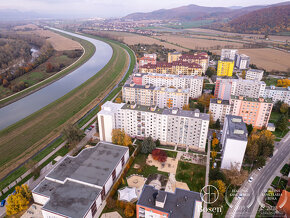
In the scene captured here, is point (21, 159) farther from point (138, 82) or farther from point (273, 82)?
point (273, 82)

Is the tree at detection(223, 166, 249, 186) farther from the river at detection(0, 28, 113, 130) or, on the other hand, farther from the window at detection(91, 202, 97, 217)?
the river at detection(0, 28, 113, 130)

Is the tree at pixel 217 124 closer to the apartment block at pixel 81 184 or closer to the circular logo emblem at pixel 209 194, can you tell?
the circular logo emblem at pixel 209 194

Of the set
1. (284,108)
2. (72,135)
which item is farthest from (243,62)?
(72,135)

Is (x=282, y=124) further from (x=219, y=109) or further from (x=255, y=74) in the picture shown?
(x=255, y=74)

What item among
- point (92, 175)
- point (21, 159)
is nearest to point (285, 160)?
point (92, 175)

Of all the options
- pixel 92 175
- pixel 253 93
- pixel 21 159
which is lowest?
pixel 21 159
